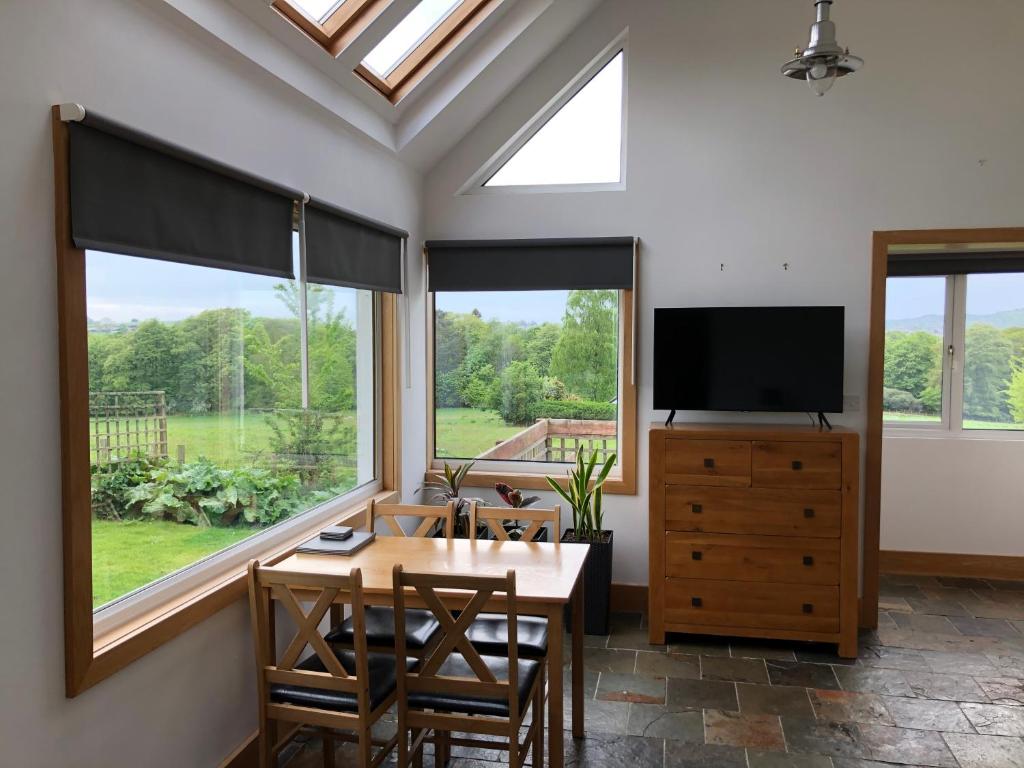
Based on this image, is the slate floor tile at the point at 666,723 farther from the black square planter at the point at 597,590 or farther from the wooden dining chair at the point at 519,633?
the black square planter at the point at 597,590

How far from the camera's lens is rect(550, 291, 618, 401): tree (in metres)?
5.04

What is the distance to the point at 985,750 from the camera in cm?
330

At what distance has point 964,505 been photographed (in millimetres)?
5758

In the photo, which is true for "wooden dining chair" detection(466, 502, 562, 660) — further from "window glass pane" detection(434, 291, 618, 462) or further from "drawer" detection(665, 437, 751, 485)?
"window glass pane" detection(434, 291, 618, 462)

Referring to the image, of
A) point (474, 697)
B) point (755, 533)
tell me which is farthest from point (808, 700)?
point (474, 697)

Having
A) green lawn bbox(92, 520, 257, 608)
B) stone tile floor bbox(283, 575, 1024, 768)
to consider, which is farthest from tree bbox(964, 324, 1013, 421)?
green lawn bbox(92, 520, 257, 608)

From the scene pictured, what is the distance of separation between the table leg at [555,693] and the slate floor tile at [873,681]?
180cm

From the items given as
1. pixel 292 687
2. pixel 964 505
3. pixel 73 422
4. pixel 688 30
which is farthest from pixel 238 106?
pixel 964 505

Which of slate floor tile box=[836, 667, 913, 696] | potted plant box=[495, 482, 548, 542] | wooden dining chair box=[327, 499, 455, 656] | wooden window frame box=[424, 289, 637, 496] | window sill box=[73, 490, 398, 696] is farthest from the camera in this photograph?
wooden window frame box=[424, 289, 637, 496]

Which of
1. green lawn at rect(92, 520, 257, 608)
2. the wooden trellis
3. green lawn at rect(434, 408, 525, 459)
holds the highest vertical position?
the wooden trellis

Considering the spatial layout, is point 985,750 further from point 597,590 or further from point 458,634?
point 458,634

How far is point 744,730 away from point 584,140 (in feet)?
11.1

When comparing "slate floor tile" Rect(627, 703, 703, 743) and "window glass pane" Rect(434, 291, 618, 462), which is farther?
"window glass pane" Rect(434, 291, 618, 462)

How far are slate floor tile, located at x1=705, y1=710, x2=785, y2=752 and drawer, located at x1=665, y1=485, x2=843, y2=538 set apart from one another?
1037mm
